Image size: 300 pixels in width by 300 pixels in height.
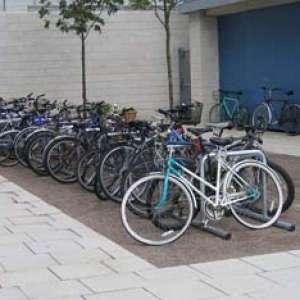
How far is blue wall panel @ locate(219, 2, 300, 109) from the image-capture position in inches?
639

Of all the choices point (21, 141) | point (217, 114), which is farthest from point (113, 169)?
point (217, 114)

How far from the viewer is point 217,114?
18906mm

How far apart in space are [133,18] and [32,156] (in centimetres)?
1027

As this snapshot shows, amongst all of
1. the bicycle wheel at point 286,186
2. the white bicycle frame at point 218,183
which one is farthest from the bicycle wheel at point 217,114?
the white bicycle frame at point 218,183

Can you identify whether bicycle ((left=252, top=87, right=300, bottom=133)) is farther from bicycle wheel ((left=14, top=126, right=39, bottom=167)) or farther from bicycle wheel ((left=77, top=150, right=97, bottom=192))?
bicycle wheel ((left=77, top=150, right=97, bottom=192))

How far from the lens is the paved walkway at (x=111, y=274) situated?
5.16m

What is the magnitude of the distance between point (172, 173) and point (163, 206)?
0.99 feet

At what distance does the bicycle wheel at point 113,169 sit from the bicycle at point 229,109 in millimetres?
8771

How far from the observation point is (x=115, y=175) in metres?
8.52

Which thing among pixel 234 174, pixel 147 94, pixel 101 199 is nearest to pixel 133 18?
pixel 147 94

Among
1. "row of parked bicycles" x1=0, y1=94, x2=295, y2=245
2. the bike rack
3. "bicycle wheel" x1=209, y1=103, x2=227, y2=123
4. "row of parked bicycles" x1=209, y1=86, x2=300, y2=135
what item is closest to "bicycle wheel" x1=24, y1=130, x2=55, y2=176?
"row of parked bicycles" x1=0, y1=94, x2=295, y2=245

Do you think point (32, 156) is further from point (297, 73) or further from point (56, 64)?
point (56, 64)

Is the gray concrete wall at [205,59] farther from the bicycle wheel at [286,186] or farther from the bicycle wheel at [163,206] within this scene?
the bicycle wheel at [163,206]

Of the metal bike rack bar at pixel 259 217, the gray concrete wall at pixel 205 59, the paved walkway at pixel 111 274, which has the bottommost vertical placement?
the paved walkway at pixel 111 274
